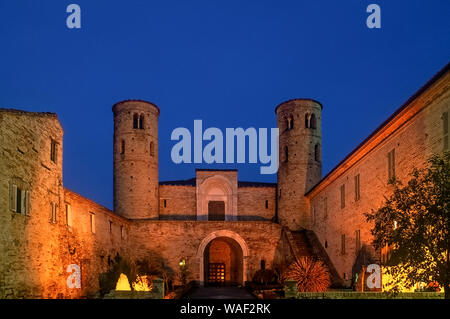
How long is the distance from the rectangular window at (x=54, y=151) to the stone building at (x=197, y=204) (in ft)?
0.12

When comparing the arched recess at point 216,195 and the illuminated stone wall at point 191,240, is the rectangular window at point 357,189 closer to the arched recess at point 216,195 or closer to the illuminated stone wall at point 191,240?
the illuminated stone wall at point 191,240

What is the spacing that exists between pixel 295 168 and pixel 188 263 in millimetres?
10252

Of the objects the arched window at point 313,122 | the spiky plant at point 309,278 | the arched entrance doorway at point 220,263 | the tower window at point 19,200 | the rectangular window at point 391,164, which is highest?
the arched window at point 313,122

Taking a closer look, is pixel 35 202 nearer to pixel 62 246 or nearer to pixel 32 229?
pixel 32 229

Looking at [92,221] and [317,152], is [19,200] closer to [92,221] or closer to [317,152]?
[92,221]

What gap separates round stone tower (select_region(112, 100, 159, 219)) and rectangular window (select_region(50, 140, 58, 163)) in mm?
16621

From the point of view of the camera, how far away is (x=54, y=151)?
15.7 m

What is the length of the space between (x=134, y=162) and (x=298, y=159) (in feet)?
39.6

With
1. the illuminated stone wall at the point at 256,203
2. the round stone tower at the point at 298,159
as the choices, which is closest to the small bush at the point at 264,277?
the round stone tower at the point at 298,159

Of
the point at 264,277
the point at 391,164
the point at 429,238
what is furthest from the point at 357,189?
the point at 429,238

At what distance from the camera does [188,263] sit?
2845 centimetres

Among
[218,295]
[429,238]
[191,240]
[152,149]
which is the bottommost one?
[218,295]

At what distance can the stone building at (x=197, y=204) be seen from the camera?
12.9 meters

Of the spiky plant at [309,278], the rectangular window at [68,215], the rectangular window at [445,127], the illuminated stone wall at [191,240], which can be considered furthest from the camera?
the illuminated stone wall at [191,240]
